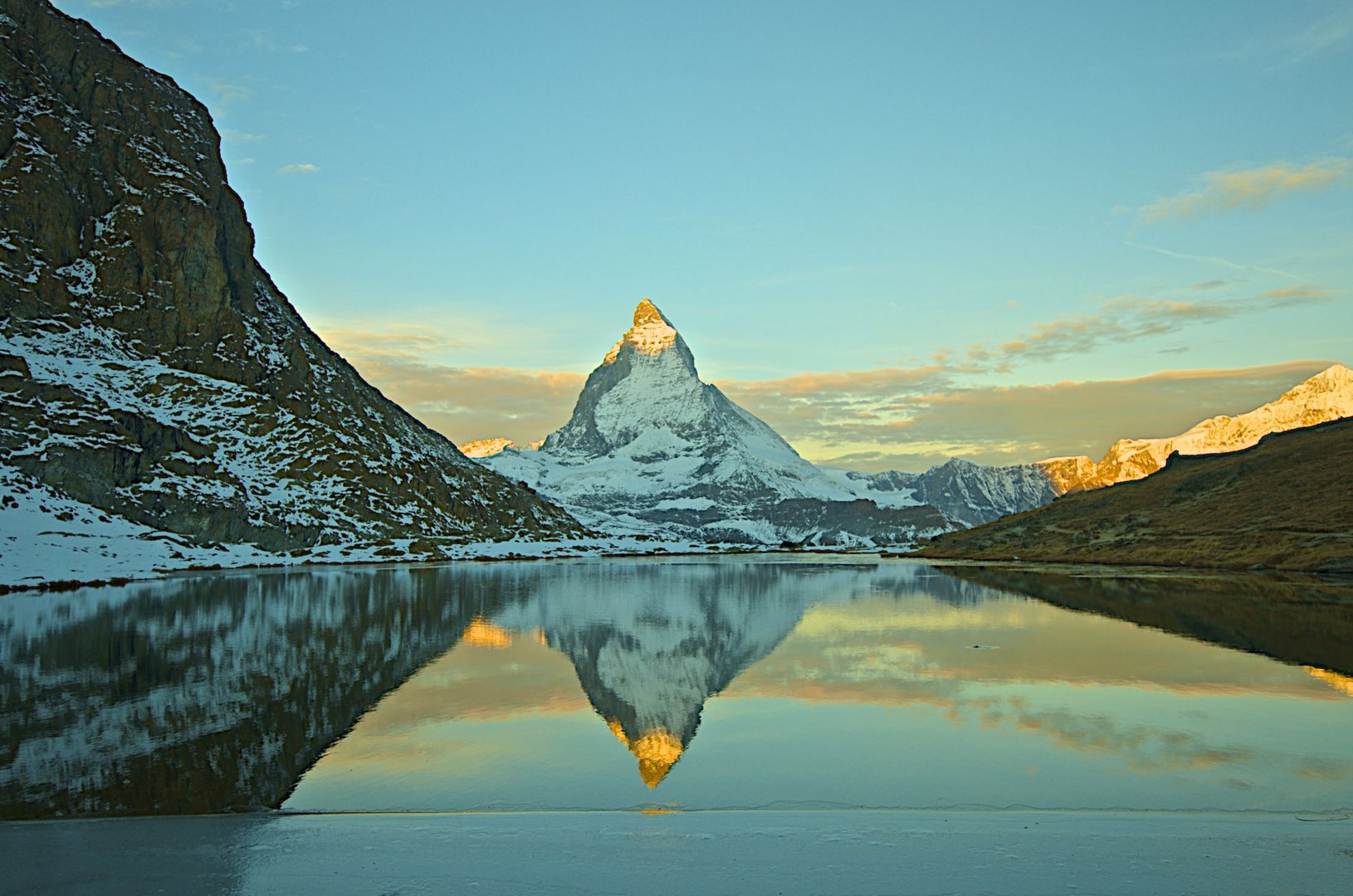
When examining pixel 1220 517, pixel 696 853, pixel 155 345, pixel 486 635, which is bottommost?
pixel 486 635

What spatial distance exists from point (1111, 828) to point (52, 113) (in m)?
193

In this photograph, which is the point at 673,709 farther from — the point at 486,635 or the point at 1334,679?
the point at 486,635

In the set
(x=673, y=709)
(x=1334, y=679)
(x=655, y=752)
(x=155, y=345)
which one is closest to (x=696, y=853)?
(x=655, y=752)

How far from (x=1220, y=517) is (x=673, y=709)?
102 m

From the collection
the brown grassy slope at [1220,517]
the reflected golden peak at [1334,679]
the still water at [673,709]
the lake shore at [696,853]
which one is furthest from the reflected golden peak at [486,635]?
the brown grassy slope at [1220,517]

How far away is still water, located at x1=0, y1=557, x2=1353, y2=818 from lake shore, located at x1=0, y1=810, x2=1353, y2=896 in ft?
3.33

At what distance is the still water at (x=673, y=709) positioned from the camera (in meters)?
16.2

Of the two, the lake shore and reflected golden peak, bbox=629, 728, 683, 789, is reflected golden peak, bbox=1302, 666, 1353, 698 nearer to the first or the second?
the lake shore

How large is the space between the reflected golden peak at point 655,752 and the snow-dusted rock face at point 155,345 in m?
118

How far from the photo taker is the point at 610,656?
34938mm

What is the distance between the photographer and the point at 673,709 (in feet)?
80.3

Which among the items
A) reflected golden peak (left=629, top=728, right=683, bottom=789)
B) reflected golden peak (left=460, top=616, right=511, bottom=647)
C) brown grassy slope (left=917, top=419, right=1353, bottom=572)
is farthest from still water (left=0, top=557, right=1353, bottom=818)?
brown grassy slope (left=917, top=419, right=1353, bottom=572)

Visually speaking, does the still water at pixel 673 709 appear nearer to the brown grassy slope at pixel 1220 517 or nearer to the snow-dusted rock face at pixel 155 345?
the brown grassy slope at pixel 1220 517

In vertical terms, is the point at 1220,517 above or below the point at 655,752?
above
